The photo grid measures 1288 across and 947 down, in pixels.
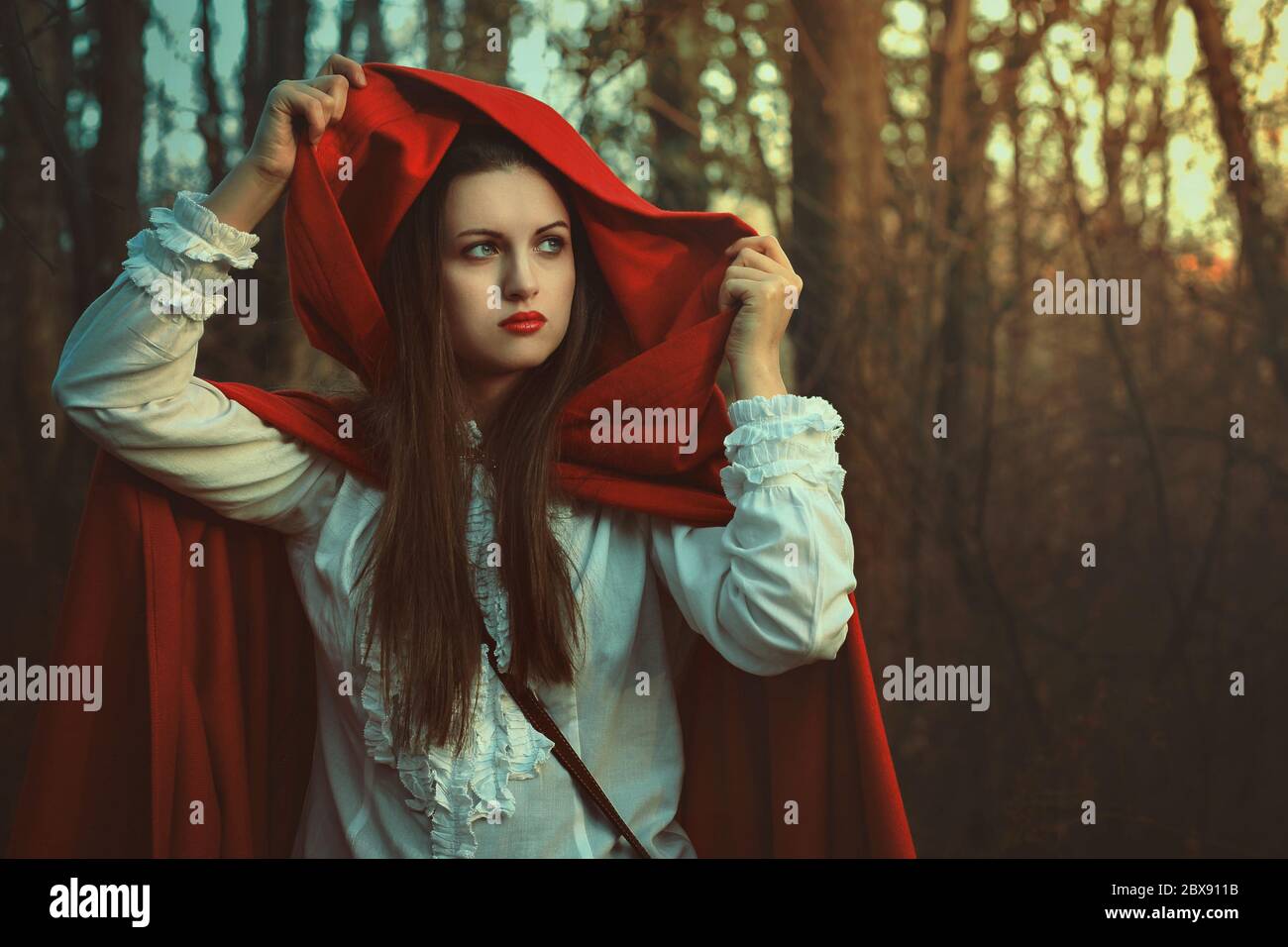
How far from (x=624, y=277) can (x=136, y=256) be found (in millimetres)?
603

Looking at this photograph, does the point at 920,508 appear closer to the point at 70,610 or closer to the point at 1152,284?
the point at 1152,284

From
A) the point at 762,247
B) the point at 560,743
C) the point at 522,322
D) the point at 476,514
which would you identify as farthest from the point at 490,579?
the point at 762,247

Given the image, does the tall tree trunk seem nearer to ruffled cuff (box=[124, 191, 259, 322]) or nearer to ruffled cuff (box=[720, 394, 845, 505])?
ruffled cuff (box=[720, 394, 845, 505])

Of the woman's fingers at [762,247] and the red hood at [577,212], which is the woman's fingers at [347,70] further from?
the woman's fingers at [762,247]

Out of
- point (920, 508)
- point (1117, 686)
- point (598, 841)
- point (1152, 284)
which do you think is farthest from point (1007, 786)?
point (598, 841)

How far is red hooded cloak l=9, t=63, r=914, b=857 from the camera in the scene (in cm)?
158

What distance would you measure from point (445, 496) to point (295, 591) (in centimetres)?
28

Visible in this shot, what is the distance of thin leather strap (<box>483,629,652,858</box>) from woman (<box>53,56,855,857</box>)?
1 cm

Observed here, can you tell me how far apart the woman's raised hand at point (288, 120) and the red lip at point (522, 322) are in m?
0.32

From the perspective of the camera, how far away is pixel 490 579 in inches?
62.9

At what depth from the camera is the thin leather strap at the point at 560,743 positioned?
1.54m

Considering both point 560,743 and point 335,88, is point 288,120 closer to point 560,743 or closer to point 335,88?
point 335,88

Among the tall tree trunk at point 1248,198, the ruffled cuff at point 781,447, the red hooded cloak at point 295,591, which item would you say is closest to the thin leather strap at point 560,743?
the red hooded cloak at point 295,591
